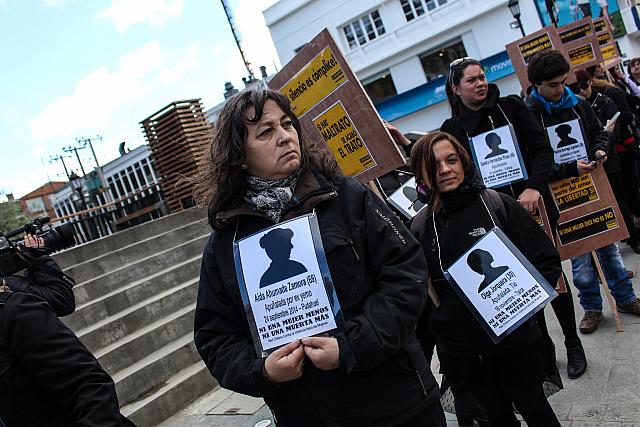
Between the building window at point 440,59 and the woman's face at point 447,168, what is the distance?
1016 inches

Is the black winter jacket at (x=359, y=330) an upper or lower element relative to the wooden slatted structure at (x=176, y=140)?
lower

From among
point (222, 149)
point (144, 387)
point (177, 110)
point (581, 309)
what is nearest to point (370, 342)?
point (222, 149)

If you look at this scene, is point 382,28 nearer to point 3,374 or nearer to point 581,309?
point 581,309

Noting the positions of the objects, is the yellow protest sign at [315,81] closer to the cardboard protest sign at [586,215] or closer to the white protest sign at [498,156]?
the white protest sign at [498,156]

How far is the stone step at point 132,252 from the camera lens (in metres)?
7.59

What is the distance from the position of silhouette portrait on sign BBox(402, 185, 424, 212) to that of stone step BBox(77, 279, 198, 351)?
3865 millimetres

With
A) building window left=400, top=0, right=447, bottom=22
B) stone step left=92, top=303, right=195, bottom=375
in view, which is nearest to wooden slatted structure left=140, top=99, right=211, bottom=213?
stone step left=92, top=303, right=195, bottom=375

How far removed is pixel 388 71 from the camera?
95.9ft

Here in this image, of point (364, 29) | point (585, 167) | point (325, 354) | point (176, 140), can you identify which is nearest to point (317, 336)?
point (325, 354)

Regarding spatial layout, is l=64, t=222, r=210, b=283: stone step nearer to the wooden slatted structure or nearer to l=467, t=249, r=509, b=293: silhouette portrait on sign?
the wooden slatted structure

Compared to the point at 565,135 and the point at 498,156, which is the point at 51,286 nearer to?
the point at 498,156

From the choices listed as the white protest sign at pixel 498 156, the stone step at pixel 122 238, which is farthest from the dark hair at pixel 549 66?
the stone step at pixel 122 238

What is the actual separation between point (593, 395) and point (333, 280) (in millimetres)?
2305

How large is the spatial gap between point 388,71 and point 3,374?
2874 cm
